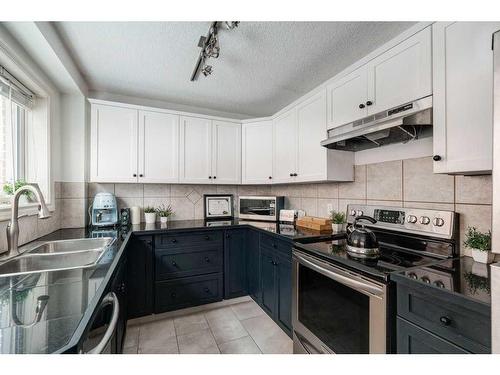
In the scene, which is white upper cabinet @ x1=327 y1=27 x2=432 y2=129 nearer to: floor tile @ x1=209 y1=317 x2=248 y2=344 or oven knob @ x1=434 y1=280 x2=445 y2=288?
oven knob @ x1=434 y1=280 x2=445 y2=288

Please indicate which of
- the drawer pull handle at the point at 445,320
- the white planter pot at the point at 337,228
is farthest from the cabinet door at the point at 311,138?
the drawer pull handle at the point at 445,320

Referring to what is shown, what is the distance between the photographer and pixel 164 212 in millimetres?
2586

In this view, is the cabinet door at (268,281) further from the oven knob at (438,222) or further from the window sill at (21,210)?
the window sill at (21,210)

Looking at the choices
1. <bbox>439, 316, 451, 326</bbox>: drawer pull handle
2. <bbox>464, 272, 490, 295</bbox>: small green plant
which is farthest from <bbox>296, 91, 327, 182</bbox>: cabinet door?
<bbox>439, 316, 451, 326</bbox>: drawer pull handle

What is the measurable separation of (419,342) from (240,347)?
1.29 m

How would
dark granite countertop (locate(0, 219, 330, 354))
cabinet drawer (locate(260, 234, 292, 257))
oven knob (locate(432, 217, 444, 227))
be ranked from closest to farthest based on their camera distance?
dark granite countertop (locate(0, 219, 330, 354))
oven knob (locate(432, 217, 444, 227))
cabinet drawer (locate(260, 234, 292, 257))

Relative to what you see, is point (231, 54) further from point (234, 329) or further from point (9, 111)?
point (234, 329)

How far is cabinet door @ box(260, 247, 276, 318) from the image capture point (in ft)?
6.77

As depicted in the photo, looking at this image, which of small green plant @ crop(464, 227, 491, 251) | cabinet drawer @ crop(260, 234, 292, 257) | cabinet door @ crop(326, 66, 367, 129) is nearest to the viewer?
small green plant @ crop(464, 227, 491, 251)

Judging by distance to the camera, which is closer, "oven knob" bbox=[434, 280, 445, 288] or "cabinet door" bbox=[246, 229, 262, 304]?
"oven knob" bbox=[434, 280, 445, 288]

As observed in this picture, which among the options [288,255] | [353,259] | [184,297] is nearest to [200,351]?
[184,297]

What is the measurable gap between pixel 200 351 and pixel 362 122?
204 cm

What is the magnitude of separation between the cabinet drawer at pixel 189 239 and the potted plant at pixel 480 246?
1909 millimetres

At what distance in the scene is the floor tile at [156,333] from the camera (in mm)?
1852
